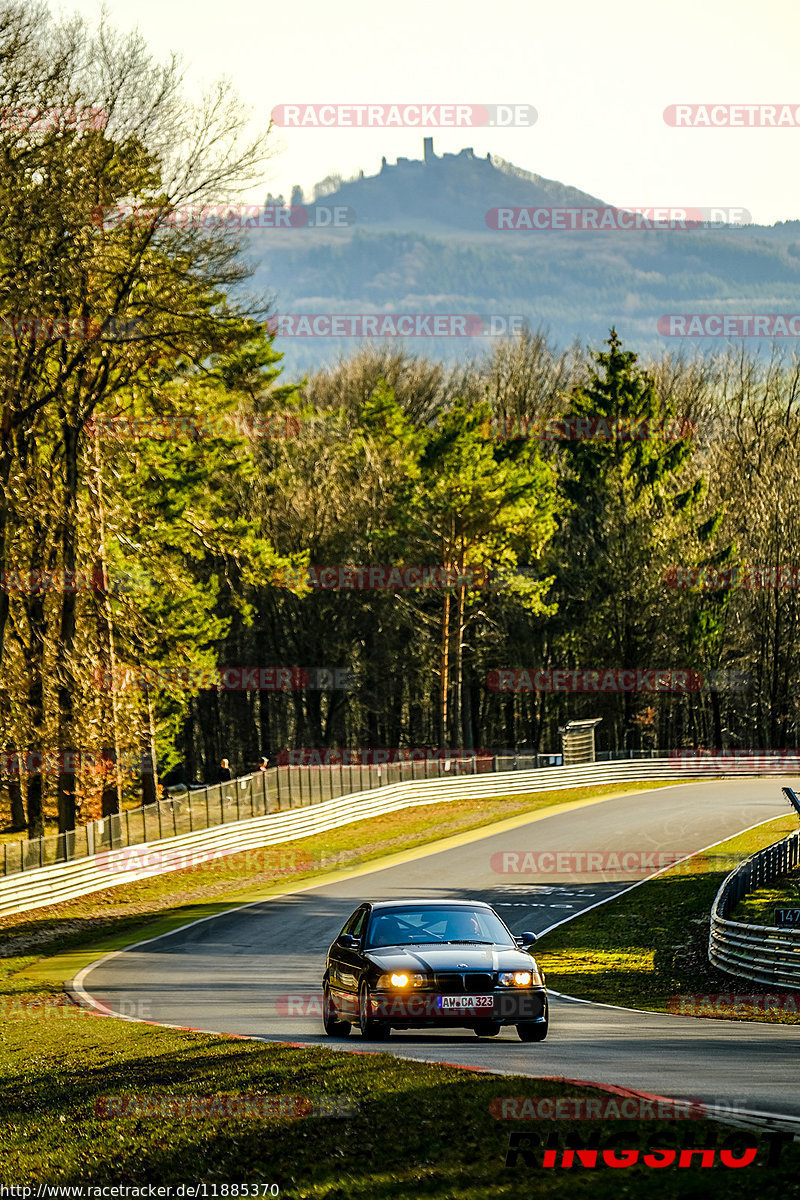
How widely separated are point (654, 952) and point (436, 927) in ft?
41.6

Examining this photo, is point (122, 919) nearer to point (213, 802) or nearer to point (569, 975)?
point (213, 802)

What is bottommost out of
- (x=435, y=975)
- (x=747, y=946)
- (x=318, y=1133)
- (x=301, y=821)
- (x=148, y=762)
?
(x=301, y=821)

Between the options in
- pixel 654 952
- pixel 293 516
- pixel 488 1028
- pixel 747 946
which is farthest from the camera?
pixel 293 516

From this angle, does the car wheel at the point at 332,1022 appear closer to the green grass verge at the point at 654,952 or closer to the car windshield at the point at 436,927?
the car windshield at the point at 436,927

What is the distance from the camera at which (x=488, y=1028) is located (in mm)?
13102

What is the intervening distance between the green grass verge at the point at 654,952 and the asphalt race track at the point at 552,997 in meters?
0.91

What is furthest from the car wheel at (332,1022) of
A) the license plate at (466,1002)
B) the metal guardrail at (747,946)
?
the metal guardrail at (747,946)

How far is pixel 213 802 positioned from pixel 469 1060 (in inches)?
1026

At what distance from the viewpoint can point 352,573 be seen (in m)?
65.1

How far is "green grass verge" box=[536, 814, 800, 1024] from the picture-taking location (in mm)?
20453

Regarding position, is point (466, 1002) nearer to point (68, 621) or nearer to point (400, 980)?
point (400, 980)

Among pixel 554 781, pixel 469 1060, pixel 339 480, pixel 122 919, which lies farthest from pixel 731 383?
pixel 469 1060

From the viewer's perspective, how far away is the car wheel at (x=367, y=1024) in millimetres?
13164

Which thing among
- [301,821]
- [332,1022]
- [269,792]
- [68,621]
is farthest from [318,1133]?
[301,821]
